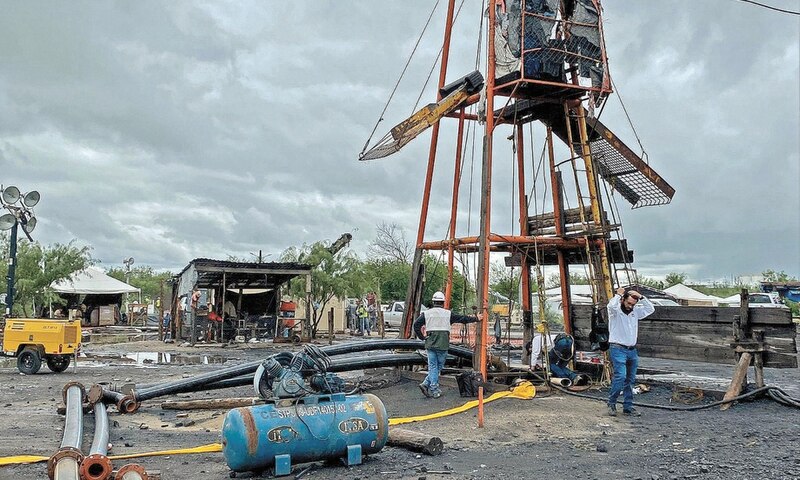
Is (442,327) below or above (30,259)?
below

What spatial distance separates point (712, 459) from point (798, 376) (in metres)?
12.0

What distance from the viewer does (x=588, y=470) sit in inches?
288

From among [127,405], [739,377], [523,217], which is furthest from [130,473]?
[523,217]

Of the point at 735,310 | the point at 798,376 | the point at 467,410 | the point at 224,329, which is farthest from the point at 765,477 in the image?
the point at 224,329

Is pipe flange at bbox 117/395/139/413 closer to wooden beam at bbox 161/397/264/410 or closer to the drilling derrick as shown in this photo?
wooden beam at bbox 161/397/264/410

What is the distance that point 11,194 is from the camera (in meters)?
20.4

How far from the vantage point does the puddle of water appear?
20.7 m

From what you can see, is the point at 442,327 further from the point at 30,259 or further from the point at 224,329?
the point at 30,259

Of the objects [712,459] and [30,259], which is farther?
[30,259]

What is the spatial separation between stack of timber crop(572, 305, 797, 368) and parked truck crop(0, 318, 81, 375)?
12611 millimetres

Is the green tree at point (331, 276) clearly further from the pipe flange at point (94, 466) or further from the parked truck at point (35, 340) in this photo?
the pipe flange at point (94, 466)

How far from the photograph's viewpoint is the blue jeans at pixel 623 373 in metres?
10.6

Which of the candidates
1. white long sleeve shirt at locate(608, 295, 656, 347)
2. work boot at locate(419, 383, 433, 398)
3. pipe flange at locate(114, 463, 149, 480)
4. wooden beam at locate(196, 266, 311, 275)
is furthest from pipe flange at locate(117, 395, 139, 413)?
wooden beam at locate(196, 266, 311, 275)

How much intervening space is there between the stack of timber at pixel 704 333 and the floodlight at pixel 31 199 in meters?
16.8
